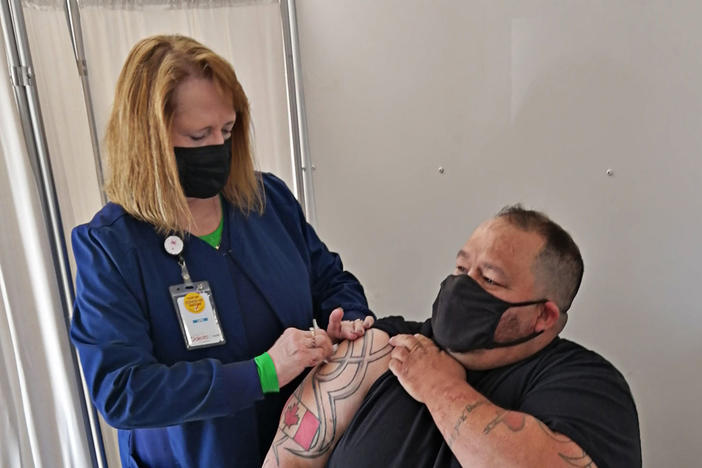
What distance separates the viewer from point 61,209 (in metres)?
1.94

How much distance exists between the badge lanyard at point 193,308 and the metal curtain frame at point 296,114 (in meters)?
1.26

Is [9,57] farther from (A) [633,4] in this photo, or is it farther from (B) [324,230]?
(A) [633,4]

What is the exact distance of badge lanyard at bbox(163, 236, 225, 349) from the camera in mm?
1296

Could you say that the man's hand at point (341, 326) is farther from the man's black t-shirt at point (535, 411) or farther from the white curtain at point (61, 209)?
the white curtain at point (61, 209)

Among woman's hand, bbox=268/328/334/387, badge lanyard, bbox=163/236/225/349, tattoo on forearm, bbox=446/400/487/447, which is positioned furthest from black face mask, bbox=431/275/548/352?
badge lanyard, bbox=163/236/225/349

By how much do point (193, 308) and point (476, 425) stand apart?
652 mm

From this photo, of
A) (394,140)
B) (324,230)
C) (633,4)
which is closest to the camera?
(633,4)

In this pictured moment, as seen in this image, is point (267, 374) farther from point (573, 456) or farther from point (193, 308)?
point (573, 456)

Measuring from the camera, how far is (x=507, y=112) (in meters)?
2.26

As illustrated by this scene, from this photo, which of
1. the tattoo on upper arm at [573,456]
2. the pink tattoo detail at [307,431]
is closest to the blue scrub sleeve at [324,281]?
the pink tattoo detail at [307,431]

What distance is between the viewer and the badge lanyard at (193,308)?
130 centimetres

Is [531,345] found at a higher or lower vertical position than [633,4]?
lower

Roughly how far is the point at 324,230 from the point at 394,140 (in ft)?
1.81

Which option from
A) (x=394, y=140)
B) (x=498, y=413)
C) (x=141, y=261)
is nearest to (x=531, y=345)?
(x=498, y=413)
